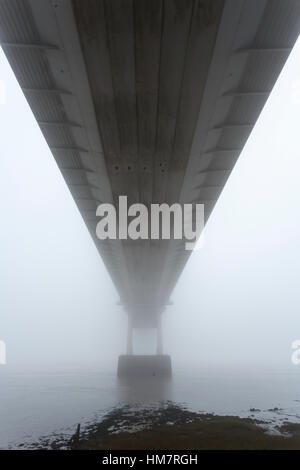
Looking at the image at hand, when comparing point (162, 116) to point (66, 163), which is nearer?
point (162, 116)

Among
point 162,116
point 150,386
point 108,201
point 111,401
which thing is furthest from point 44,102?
point 150,386

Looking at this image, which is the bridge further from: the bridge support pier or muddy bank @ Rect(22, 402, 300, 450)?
the bridge support pier

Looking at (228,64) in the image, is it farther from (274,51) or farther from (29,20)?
(29,20)

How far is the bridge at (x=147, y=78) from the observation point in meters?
8.72

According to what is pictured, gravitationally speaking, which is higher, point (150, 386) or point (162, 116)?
point (162, 116)

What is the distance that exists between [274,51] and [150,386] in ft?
174

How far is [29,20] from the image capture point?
29.6ft

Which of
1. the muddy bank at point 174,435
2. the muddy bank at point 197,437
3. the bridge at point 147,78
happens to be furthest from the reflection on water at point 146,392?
the bridge at point 147,78

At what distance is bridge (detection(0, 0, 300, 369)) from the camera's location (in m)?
8.72
